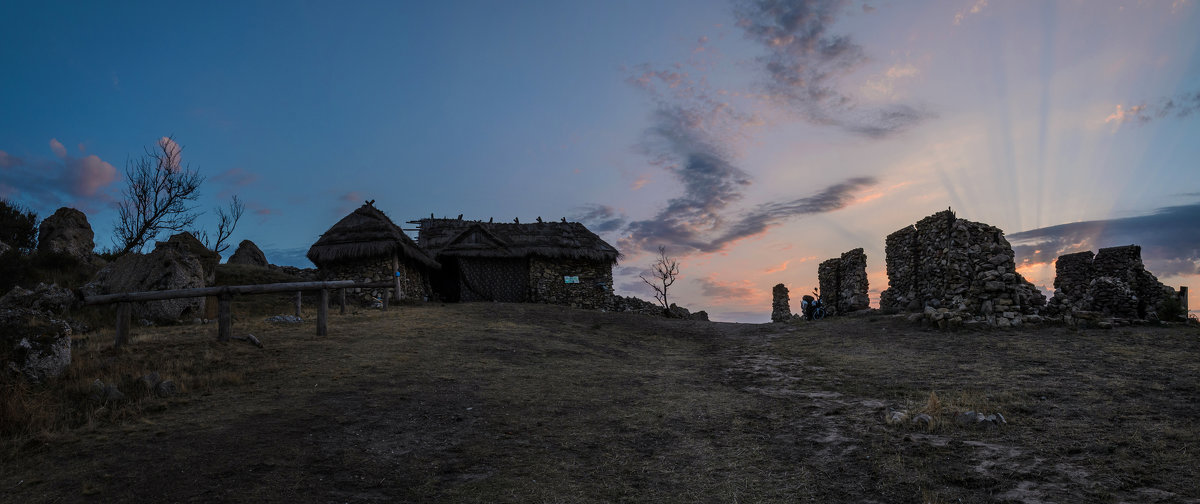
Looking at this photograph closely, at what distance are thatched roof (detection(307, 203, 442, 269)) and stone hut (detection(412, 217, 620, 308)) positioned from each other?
3.58 meters

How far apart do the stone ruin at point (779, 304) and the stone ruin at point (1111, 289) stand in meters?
13.0

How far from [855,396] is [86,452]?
8.96m

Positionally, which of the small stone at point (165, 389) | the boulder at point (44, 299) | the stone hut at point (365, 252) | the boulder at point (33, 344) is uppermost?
the stone hut at point (365, 252)

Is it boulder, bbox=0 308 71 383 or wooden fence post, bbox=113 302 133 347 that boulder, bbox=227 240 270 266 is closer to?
wooden fence post, bbox=113 302 133 347

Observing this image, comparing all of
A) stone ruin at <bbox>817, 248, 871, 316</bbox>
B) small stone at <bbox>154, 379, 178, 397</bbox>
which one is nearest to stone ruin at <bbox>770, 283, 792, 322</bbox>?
stone ruin at <bbox>817, 248, 871, 316</bbox>

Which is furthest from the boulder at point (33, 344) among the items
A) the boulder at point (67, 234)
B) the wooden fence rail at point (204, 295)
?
the boulder at point (67, 234)

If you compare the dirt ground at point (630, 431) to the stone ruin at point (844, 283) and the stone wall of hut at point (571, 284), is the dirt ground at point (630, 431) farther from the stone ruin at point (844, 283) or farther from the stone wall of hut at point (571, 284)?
the stone wall of hut at point (571, 284)

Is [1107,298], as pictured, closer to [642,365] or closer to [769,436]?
[642,365]

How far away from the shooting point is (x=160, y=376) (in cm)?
802

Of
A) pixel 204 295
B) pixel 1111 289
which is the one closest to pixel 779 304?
pixel 1111 289

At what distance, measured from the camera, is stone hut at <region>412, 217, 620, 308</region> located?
29359mm

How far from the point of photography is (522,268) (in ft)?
97.9

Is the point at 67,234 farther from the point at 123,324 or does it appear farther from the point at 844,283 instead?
the point at 844,283

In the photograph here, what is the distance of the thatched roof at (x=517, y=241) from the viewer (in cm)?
A: 2933
